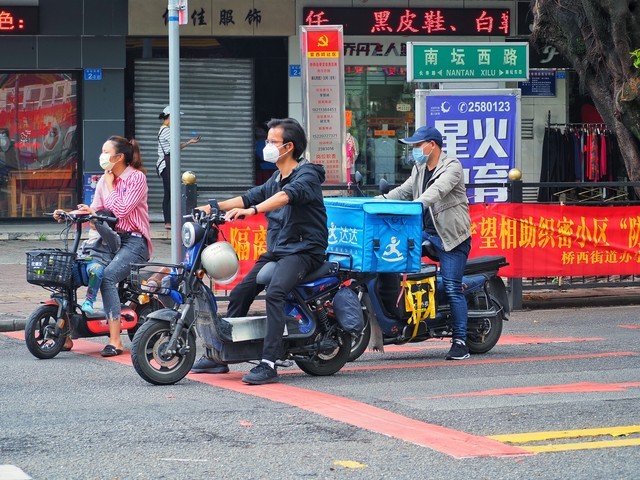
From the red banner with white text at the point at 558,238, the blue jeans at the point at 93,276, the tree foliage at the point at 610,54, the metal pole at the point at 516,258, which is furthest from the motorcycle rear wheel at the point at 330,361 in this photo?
the tree foliage at the point at 610,54

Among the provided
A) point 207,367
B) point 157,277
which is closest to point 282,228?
point 157,277

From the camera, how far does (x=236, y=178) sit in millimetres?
22141

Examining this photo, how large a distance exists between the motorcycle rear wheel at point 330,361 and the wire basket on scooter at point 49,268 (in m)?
2.07

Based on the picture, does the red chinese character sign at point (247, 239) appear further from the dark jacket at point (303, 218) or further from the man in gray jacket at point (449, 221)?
the dark jacket at point (303, 218)

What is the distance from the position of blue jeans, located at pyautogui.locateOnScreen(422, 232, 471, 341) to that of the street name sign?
5.20 metres

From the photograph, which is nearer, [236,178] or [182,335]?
[182,335]

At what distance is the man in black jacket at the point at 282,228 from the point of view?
27.1ft

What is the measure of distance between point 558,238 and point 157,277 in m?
5.70

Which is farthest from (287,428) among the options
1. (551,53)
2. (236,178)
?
(551,53)

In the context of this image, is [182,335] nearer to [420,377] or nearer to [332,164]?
[420,377]

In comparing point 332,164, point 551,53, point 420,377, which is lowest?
point 420,377

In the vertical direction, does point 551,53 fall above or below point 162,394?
above

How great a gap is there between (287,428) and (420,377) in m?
2.08

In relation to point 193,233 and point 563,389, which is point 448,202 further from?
point 193,233
